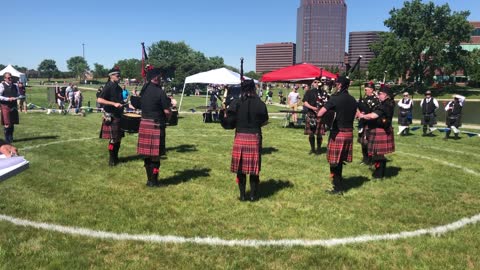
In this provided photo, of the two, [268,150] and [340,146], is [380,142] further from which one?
[268,150]

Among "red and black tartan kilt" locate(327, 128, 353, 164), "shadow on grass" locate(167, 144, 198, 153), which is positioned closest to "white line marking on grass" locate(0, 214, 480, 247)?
"red and black tartan kilt" locate(327, 128, 353, 164)

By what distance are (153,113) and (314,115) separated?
5.60 m

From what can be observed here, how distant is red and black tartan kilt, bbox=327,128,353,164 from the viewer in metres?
6.54

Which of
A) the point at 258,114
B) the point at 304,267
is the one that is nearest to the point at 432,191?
the point at 258,114

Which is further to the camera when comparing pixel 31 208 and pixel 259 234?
pixel 31 208

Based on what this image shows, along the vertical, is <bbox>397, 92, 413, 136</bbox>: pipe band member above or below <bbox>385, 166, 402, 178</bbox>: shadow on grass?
above

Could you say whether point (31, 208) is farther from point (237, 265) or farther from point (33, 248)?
point (237, 265)

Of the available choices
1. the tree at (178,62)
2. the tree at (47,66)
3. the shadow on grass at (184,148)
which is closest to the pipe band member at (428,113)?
the shadow on grass at (184,148)

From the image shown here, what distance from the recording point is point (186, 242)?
459 cm

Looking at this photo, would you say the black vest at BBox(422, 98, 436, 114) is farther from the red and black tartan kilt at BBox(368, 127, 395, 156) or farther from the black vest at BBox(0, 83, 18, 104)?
the black vest at BBox(0, 83, 18, 104)

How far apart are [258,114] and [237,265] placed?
2.47 m

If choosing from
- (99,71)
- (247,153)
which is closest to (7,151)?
(247,153)

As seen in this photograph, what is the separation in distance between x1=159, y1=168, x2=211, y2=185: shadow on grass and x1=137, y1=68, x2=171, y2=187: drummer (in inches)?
29.0

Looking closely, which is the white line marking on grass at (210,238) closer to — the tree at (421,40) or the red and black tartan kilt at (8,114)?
the red and black tartan kilt at (8,114)
